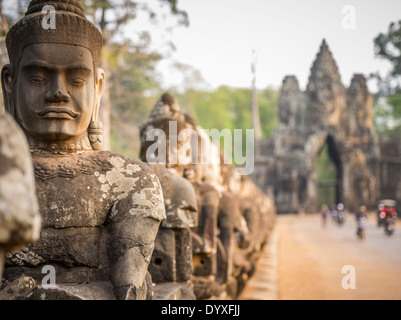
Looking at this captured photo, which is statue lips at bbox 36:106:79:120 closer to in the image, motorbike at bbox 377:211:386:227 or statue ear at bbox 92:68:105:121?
statue ear at bbox 92:68:105:121

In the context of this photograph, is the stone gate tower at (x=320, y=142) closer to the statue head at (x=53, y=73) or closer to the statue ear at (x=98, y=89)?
the statue ear at (x=98, y=89)

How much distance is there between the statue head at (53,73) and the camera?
95.5 inches

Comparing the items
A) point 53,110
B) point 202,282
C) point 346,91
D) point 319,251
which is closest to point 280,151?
point 346,91

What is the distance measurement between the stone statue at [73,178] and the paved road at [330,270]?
4.29 meters

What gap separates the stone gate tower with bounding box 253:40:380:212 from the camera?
30.7 m

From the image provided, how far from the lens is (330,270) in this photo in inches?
342

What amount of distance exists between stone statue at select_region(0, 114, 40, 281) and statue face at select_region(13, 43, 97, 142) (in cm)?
125

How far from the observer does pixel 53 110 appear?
2.42 m

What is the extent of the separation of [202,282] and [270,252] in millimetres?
7676

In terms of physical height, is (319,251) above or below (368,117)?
below

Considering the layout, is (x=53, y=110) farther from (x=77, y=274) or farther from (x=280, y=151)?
(x=280, y=151)

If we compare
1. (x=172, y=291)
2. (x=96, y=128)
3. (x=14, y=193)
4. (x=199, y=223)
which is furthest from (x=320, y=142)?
(x=14, y=193)

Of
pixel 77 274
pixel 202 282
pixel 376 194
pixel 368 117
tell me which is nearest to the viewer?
pixel 77 274
